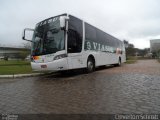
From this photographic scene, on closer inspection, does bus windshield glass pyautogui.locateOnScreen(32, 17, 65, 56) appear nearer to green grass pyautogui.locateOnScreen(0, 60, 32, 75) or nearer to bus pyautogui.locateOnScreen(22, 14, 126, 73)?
bus pyautogui.locateOnScreen(22, 14, 126, 73)

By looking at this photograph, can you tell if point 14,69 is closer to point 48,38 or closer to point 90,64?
point 48,38

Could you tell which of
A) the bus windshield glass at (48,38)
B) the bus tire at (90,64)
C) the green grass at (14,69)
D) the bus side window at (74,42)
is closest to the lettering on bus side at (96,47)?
the bus tire at (90,64)

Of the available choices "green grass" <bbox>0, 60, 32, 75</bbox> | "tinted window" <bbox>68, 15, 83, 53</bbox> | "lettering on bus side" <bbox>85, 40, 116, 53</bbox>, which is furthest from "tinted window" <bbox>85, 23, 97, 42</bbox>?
"green grass" <bbox>0, 60, 32, 75</bbox>

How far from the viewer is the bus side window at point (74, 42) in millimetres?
9570

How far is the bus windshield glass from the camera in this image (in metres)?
9.20

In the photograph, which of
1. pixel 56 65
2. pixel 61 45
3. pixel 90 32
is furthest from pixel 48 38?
pixel 90 32

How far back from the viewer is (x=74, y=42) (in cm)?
995

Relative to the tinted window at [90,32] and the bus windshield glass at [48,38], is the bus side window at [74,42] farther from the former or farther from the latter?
the tinted window at [90,32]

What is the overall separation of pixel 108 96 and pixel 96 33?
8.84 meters

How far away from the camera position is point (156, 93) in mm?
5121

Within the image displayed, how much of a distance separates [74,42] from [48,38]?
58.3 inches

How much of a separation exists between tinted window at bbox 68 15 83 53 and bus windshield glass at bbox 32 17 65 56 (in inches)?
22.5

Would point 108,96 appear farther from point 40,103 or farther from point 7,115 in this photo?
point 7,115

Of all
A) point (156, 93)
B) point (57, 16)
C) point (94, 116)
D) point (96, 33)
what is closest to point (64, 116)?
point (94, 116)
